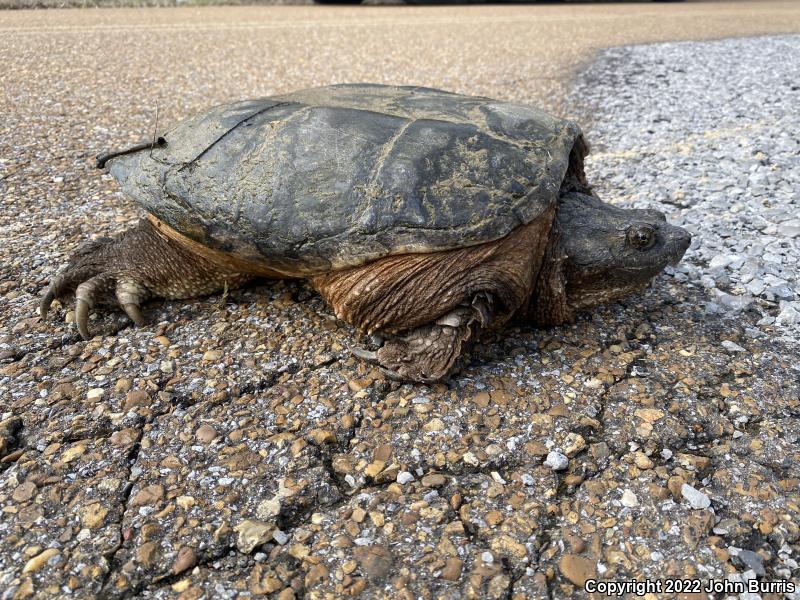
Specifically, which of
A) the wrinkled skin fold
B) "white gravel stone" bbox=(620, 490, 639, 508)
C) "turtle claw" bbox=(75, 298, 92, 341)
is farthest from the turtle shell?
"white gravel stone" bbox=(620, 490, 639, 508)

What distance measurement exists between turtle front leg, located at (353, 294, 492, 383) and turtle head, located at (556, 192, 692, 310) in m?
0.45

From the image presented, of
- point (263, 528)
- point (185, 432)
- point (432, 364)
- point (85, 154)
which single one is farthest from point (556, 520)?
point (85, 154)

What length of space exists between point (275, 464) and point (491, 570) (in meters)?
0.74

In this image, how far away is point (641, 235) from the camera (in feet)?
7.58

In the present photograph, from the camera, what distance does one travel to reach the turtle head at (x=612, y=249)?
92.3 inches

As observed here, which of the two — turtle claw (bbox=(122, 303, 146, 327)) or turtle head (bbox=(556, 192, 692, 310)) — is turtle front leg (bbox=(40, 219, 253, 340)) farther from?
turtle head (bbox=(556, 192, 692, 310))

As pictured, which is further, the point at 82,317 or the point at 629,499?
the point at 82,317

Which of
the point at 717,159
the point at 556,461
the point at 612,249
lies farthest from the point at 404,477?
the point at 717,159

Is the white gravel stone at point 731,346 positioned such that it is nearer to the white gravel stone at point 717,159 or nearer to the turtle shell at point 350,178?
the white gravel stone at point 717,159

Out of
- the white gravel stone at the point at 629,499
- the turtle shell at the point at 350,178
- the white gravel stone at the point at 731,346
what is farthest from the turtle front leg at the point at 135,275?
the white gravel stone at the point at 731,346

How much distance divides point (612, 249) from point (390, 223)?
912 millimetres

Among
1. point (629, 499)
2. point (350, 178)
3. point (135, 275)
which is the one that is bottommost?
point (629, 499)

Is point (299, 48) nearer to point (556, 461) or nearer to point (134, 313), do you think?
point (134, 313)

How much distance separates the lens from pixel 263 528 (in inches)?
66.6
